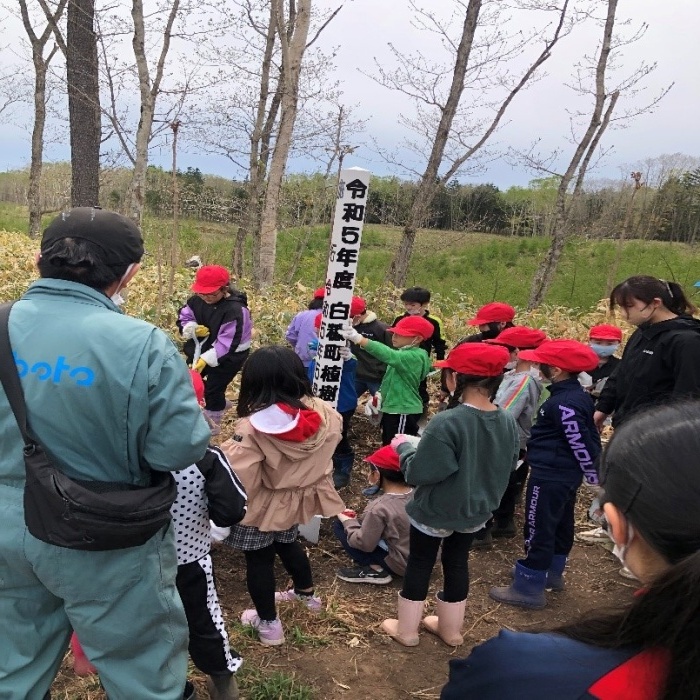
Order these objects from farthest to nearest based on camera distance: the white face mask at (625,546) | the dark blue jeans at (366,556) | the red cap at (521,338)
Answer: the red cap at (521,338), the dark blue jeans at (366,556), the white face mask at (625,546)

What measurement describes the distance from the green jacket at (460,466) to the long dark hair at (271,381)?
0.64 meters

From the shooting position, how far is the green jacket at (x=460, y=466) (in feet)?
8.70

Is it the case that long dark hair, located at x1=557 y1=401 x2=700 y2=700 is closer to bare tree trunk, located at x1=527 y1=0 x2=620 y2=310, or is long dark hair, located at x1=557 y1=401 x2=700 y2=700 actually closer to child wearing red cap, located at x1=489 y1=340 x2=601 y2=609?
child wearing red cap, located at x1=489 y1=340 x2=601 y2=609

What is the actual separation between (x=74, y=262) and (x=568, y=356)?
102 inches

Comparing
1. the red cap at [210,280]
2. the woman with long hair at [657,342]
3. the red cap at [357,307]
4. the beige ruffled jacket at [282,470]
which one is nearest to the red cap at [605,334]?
the woman with long hair at [657,342]

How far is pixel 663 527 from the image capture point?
87 cm

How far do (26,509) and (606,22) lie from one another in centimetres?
1354

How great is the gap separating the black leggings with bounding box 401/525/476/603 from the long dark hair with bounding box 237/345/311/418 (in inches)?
36.5

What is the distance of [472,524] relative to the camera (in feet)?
9.19

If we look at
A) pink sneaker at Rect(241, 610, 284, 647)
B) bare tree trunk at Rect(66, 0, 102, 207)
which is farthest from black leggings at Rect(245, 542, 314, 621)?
bare tree trunk at Rect(66, 0, 102, 207)

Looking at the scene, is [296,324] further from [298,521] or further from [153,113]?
[153,113]

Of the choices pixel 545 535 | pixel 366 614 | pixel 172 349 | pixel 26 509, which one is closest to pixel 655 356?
pixel 545 535

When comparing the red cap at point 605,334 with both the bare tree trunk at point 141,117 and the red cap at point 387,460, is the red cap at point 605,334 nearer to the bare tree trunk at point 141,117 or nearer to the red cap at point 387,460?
the red cap at point 387,460

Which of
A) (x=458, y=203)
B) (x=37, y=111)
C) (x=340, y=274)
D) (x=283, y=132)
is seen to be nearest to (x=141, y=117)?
(x=283, y=132)
